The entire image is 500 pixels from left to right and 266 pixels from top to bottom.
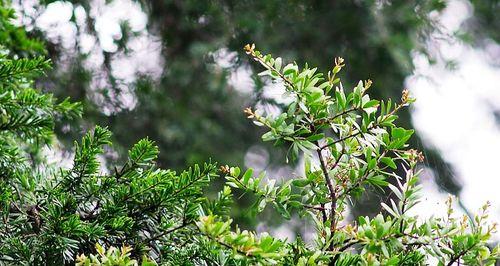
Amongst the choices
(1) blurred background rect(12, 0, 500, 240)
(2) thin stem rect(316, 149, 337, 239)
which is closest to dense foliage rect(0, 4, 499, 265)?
(2) thin stem rect(316, 149, 337, 239)

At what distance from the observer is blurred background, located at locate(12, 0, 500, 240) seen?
7.93 feet

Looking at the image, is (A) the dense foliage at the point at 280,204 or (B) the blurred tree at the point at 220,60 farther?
(B) the blurred tree at the point at 220,60

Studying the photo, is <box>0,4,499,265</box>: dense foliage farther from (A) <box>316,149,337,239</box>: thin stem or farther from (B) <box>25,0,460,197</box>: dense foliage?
(B) <box>25,0,460,197</box>: dense foliage

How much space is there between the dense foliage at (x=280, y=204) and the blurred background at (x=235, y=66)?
1572mm

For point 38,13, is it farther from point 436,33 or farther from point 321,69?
point 436,33

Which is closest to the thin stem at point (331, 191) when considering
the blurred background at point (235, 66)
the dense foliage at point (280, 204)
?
the dense foliage at point (280, 204)

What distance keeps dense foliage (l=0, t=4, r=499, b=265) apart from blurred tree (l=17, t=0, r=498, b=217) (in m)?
1.63

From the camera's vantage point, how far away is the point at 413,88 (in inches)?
96.6

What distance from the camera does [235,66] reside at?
247 centimetres

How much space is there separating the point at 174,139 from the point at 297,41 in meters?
0.67

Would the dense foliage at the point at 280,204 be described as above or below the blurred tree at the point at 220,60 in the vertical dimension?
below

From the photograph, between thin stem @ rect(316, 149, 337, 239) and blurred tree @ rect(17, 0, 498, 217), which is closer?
thin stem @ rect(316, 149, 337, 239)

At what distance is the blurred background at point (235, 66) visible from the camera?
242cm

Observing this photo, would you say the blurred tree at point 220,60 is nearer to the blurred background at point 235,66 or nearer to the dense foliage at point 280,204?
the blurred background at point 235,66
